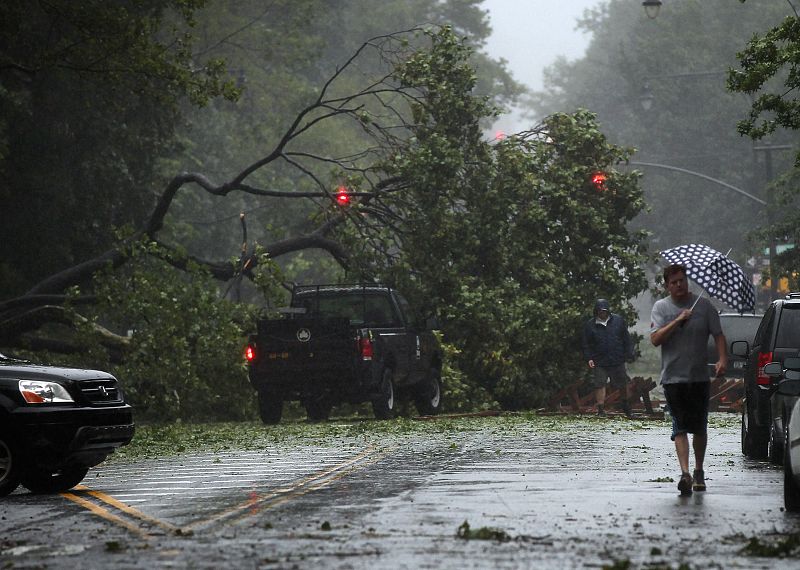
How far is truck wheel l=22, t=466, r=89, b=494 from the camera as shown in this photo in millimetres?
14719

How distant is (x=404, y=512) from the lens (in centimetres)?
1161

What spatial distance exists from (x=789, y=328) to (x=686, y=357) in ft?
12.1

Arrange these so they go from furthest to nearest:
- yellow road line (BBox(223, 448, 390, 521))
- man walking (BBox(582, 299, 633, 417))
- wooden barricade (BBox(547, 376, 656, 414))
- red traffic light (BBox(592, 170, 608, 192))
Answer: red traffic light (BBox(592, 170, 608, 192)) → wooden barricade (BBox(547, 376, 656, 414)) → man walking (BBox(582, 299, 633, 417)) → yellow road line (BBox(223, 448, 390, 521))

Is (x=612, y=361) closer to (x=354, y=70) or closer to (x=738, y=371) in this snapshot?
(x=738, y=371)

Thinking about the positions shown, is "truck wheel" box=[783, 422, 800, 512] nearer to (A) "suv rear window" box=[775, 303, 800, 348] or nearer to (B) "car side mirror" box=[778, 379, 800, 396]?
(B) "car side mirror" box=[778, 379, 800, 396]

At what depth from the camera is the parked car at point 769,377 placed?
1642 cm

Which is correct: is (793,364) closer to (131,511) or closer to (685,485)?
(685,485)

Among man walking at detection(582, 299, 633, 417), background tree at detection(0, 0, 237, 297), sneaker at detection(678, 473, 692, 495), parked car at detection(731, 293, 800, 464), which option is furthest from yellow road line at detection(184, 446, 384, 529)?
background tree at detection(0, 0, 237, 297)

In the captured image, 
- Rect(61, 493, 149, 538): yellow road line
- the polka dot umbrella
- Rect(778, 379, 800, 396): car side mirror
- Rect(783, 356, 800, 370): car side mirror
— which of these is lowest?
Rect(61, 493, 149, 538): yellow road line

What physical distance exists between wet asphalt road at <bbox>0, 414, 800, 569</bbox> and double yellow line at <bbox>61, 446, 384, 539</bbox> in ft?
0.06

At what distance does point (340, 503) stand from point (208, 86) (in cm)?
1809

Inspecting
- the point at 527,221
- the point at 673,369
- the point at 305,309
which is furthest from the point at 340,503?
the point at 527,221

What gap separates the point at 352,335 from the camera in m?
26.7

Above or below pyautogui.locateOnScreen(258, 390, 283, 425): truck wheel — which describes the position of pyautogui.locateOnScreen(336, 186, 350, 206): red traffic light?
above
